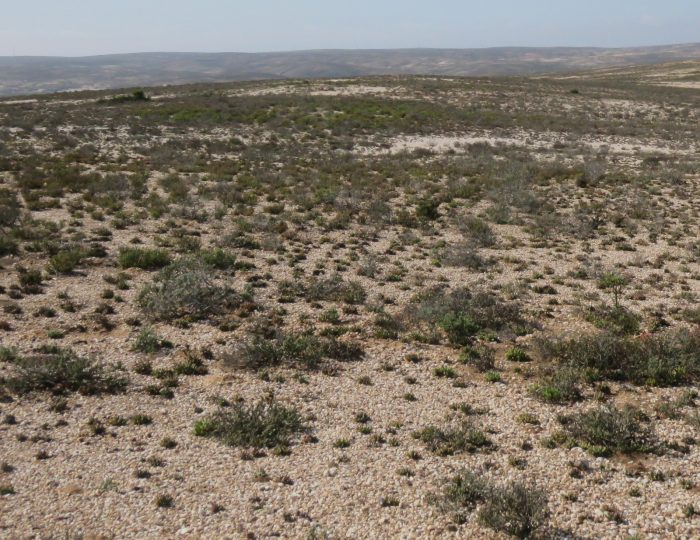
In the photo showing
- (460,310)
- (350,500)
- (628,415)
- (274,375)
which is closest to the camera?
(350,500)

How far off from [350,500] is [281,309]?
705cm

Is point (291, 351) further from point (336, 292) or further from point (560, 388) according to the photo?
point (560, 388)

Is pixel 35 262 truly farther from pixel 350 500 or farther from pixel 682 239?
pixel 682 239

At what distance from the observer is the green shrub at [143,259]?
672 inches

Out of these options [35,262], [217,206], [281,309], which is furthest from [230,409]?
[217,206]

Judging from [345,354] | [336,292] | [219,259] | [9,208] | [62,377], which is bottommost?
[345,354]

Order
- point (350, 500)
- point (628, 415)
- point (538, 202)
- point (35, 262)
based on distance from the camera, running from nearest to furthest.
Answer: point (350, 500) → point (628, 415) → point (35, 262) → point (538, 202)

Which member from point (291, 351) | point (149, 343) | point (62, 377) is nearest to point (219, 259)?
point (149, 343)

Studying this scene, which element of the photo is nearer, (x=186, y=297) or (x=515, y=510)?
(x=515, y=510)

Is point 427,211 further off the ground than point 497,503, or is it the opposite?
point 427,211

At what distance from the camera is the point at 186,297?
47.2ft

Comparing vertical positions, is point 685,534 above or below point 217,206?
below

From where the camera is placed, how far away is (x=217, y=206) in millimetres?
23734

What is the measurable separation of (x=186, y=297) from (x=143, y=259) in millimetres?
3586
